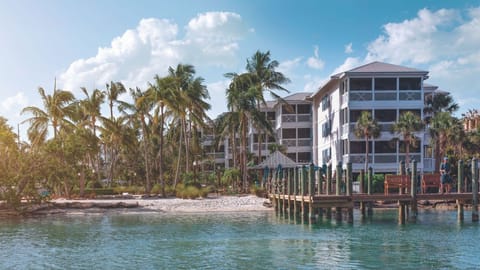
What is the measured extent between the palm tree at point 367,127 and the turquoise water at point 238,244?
1147 cm

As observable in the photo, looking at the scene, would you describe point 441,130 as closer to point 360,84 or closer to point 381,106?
point 381,106

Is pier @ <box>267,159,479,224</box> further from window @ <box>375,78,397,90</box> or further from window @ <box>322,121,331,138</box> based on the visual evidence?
window @ <box>322,121,331,138</box>

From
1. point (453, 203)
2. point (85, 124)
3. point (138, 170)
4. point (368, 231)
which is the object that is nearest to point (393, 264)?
point (368, 231)

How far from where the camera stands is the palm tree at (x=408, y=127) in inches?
1738

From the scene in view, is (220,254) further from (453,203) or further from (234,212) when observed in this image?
(453,203)

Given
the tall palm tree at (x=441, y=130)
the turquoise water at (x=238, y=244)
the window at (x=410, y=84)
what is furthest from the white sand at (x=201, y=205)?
the tall palm tree at (x=441, y=130)

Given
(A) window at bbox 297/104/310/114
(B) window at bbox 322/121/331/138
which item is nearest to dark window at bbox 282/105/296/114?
(A) window at bbox 297/104/310/114

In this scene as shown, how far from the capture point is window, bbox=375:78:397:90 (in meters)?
47.7

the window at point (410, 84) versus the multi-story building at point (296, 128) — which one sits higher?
the window at point (410, 84)

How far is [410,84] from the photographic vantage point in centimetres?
4797

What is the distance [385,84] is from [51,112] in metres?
30.3

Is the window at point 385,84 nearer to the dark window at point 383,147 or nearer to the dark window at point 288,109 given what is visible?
the dark window at point 383,147

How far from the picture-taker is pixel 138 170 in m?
67.6

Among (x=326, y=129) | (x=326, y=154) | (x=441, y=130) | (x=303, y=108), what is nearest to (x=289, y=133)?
(x=303, y=108)
